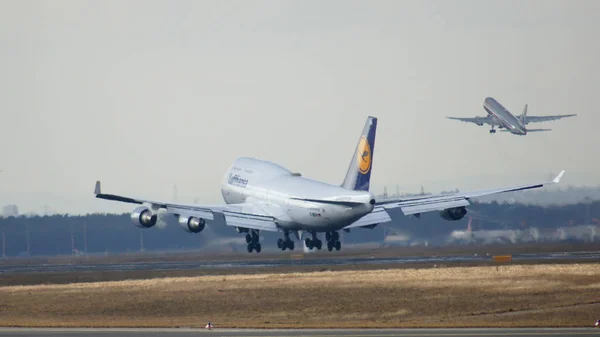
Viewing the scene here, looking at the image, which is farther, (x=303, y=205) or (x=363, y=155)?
(x=303, y=205)

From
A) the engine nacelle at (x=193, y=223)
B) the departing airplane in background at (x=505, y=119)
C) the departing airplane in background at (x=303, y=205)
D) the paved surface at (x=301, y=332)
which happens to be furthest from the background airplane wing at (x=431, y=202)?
the paved surface at (x=301, y=332)

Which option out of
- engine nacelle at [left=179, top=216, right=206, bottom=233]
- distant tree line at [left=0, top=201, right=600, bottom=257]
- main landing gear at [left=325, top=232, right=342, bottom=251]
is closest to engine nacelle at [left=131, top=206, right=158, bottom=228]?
engine nacelle at [left=179, top=216, right=206, bottom=233]

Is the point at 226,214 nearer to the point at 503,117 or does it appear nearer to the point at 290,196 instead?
the point at 290,196

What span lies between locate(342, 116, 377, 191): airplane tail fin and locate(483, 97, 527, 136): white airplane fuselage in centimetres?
3715

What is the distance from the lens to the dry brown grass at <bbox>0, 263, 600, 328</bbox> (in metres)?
53.0

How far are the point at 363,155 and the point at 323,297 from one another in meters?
27.4

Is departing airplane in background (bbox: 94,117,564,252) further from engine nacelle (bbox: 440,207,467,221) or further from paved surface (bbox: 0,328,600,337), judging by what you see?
paved surface (bbox: 0,328,600,337)

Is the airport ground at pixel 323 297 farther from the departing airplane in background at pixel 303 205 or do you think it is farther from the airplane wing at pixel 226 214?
the airplane wing at pixel 226 214

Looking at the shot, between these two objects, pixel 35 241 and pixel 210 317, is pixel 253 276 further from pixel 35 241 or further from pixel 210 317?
pixel 35 241

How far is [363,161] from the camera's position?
88062mm

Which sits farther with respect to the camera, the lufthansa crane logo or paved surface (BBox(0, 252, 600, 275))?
the lufthansa crane logo

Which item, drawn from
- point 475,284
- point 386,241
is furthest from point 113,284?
point 386,241

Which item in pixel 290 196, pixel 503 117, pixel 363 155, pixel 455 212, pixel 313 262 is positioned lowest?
pixel 313 262

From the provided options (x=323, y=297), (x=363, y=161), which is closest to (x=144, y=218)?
(x=363, y=161)
